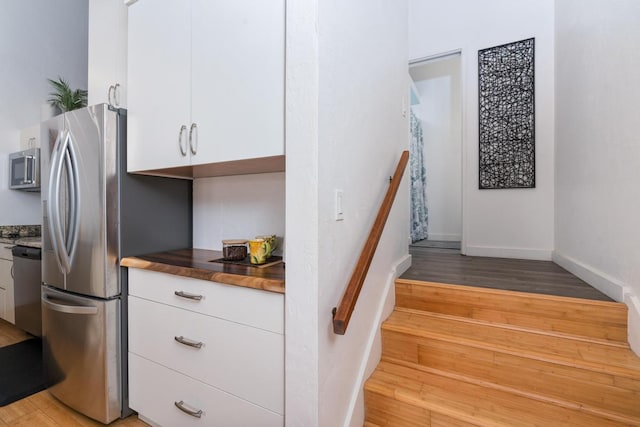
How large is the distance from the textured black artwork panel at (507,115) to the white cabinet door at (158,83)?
3.06m

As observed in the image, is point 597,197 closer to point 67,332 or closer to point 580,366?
point 580,366

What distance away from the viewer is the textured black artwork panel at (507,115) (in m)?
3.01

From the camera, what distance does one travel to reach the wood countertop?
1.19 metres

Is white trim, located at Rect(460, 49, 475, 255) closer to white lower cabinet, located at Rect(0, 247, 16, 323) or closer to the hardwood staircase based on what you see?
the hardwood staircase

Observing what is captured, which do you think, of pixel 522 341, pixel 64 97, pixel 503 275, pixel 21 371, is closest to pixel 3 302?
pixel 21 371

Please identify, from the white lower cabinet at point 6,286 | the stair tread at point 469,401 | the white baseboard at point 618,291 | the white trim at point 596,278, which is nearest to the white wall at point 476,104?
the white trim at point 596,278

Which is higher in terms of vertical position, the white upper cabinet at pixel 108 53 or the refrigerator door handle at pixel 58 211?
the white upper cabinet at pixel 108 53

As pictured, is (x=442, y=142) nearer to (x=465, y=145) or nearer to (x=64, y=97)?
(x=465, y=145)

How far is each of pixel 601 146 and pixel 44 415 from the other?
380 cm

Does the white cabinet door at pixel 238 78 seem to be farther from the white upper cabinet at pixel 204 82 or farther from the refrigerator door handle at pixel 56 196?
the refrigerator door handle at pixel 56 196

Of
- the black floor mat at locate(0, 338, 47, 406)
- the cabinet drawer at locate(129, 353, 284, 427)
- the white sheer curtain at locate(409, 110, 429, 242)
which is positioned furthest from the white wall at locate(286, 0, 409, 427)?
the white sheer curtain at locate(409, 110, 429, 242)

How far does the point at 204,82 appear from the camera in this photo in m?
1.43

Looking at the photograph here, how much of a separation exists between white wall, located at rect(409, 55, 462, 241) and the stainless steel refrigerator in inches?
174

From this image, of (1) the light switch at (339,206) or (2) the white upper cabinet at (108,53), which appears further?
(2) the white upper cabinet at (108,53)
